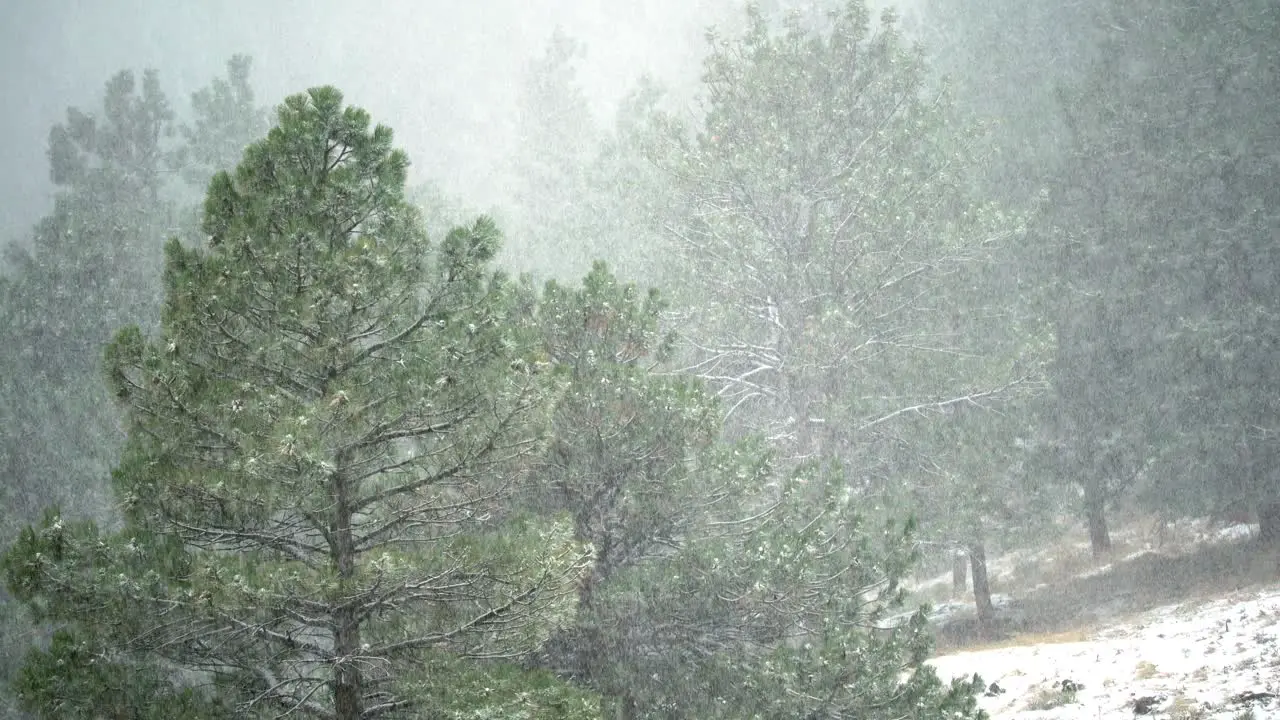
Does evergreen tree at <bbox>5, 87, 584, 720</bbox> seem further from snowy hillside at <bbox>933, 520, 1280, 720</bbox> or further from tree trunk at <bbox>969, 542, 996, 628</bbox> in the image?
tree trunk at <bbox>969, 542, 996, 628</bbox>

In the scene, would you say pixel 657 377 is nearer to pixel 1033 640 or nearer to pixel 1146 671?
pixel 1146 671

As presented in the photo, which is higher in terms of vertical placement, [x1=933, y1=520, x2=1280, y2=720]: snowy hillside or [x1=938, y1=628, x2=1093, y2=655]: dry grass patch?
[x1=933, y1=520, x2=1280, y2=720]: snowy hillside

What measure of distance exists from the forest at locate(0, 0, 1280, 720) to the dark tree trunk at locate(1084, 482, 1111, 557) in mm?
173

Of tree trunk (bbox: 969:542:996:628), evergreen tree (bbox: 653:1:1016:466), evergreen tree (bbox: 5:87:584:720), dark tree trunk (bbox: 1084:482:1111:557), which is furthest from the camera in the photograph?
dark tree trunk (bbox: 1084:482:1111:557)

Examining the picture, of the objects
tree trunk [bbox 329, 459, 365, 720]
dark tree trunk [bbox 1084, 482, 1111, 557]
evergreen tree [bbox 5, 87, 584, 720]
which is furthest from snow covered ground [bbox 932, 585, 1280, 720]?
tree trunk [bbox 329, 459, 365, 720]

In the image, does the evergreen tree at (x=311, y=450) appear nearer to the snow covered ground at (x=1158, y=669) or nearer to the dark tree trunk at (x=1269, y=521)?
the snow covered ground at (x=1158, y=669)

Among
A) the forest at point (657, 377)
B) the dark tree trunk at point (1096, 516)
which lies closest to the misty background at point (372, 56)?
the forest at point (657, 377)

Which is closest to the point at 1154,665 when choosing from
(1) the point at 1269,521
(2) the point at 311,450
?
(1) the point at 1269,521

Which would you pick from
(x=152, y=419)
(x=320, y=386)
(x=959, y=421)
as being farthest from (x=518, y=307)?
(x=959, y=421)

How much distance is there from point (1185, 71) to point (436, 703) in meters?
18.9

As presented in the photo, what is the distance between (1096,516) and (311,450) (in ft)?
62.6

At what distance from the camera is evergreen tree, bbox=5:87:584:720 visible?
260 inches

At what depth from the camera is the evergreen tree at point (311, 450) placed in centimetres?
659

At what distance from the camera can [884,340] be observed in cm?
1571
